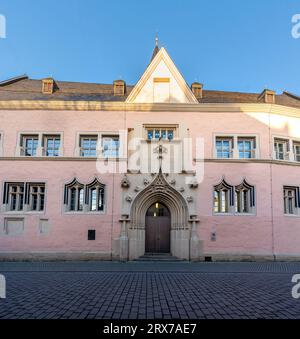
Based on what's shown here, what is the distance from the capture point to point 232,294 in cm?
664

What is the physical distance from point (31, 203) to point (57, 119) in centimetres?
519

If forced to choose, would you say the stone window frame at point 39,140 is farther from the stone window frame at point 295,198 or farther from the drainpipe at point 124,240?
the stone window frame at point 295,198

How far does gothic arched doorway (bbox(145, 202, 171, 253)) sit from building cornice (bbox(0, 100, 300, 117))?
5.90m

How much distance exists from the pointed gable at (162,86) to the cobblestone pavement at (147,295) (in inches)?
407

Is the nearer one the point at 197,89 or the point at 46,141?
the point at 46,141

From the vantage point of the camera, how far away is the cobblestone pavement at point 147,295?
5082 millimetres

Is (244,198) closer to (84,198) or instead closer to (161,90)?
(161,90)

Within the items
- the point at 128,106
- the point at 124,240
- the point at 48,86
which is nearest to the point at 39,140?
the point at 48,86

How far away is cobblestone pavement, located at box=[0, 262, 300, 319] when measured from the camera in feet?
16.7

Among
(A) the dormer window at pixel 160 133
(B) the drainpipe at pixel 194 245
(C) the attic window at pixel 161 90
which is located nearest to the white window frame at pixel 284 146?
(A) the dormer window at pixel 160 133

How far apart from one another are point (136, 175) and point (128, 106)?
4250 mm

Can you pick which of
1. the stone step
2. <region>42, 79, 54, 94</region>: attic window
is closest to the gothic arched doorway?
the stone step

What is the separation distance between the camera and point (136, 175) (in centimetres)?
1488

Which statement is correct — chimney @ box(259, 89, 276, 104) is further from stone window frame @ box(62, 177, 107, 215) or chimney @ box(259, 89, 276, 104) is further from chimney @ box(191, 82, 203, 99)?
stone window frame @ box(62, 177, 107, 215)
